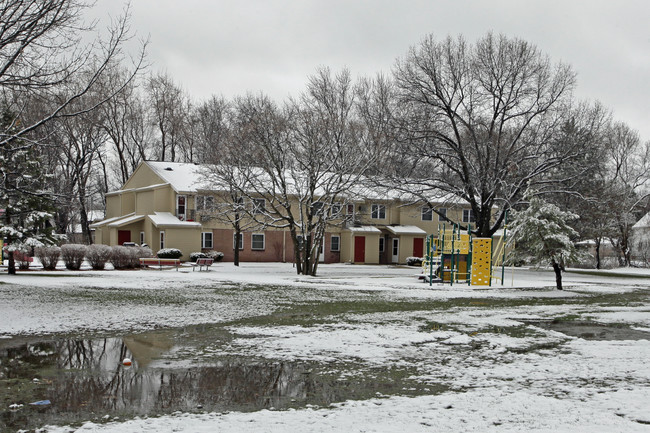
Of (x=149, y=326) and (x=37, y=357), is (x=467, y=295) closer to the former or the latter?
(x=149, y=326)

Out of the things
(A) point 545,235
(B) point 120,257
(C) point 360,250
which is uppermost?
(A) point 545,235

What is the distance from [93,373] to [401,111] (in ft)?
109

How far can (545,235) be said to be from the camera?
83.4ft

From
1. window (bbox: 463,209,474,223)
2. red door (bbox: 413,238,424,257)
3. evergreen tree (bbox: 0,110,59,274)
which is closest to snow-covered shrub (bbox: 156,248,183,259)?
evergreen tree (bbox: 0,110,59,274)

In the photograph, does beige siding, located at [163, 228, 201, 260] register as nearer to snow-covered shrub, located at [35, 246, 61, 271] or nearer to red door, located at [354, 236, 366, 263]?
snow-covered shrub, located at [35, 246, 61, 271]

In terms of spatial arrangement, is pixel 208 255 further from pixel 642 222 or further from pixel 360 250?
pixel 642 222

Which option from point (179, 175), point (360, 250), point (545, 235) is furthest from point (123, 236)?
point (545, 235)

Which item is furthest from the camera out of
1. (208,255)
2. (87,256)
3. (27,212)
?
(208,255)

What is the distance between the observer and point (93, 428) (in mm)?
6102

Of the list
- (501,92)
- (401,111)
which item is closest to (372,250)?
(401,111)

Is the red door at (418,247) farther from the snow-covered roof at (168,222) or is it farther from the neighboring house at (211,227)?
the snow-covered roof at (168,222)

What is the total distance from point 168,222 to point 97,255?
11.4 m

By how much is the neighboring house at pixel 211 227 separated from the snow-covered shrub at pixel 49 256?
37.7 ft

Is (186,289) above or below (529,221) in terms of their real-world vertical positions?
below
